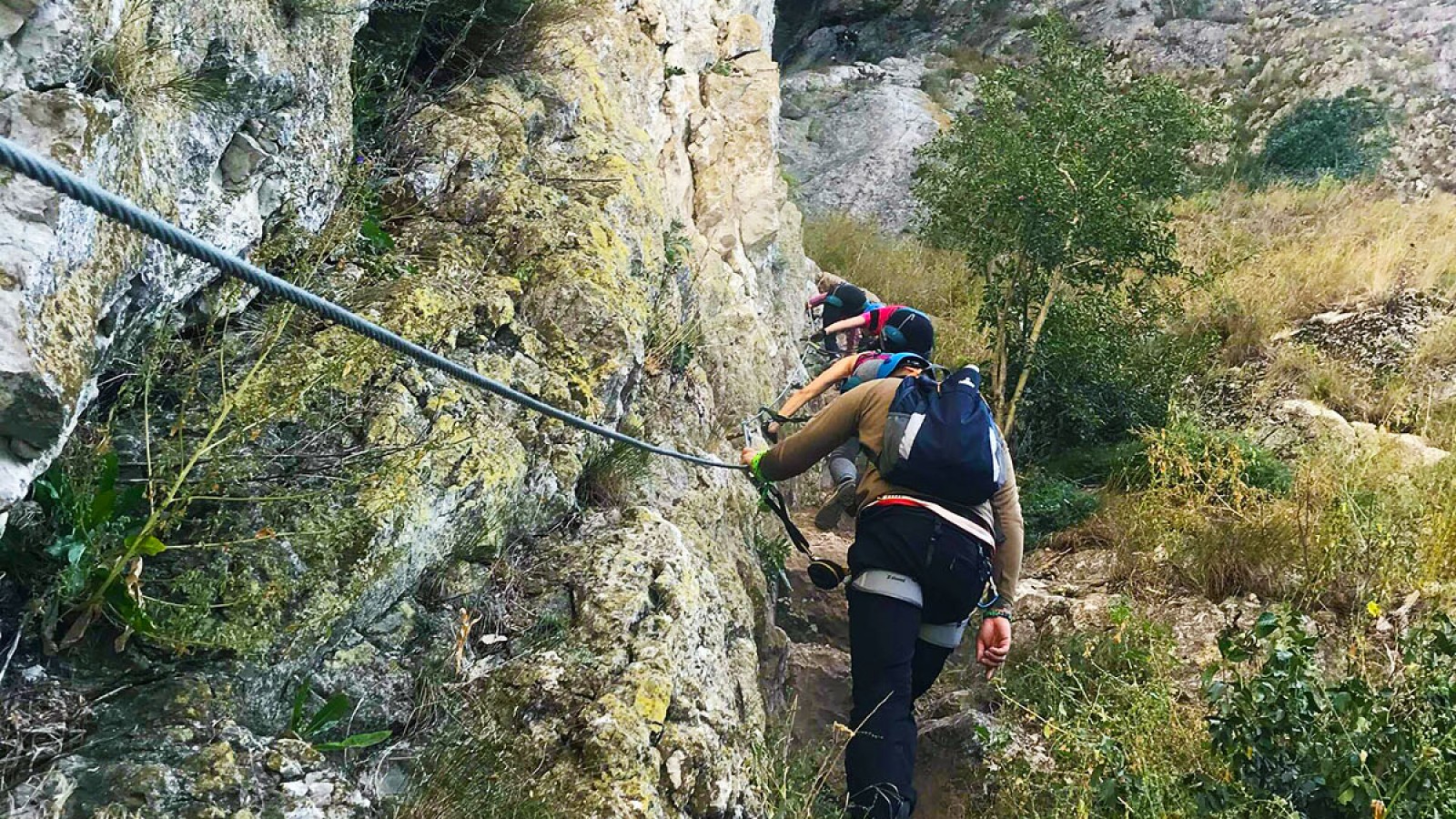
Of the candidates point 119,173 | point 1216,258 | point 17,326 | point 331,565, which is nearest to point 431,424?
point 331,565

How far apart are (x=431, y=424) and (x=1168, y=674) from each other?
3.78 metres

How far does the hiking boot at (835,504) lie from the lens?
4.77m

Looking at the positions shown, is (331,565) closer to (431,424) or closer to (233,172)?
(431,424)

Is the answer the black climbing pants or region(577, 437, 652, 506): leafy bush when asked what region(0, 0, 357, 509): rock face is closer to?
region(577, 437, 652, 506): leafy bush

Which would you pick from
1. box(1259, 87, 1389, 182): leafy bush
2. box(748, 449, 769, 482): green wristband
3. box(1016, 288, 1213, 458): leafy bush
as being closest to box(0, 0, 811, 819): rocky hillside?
box(748, 449, 769, 482): green wristband

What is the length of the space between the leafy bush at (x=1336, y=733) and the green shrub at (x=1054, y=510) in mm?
3660

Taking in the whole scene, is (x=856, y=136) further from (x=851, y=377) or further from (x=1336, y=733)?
(x=1336, y=733)

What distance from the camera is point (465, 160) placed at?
14.0 feet

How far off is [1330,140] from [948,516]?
1917 cm

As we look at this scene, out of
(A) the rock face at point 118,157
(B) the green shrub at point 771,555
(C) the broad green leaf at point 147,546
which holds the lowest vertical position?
(B) the green shrub at point 771,555

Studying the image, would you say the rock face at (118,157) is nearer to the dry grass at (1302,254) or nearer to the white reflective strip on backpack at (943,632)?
the white reflective strip on backpack at (943,632)

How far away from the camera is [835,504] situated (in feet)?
16.0

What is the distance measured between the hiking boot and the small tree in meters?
3.75

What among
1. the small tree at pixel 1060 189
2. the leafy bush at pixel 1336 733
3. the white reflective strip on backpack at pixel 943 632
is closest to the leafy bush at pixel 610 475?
the white reflective strip on backpack at pixel 943 632
